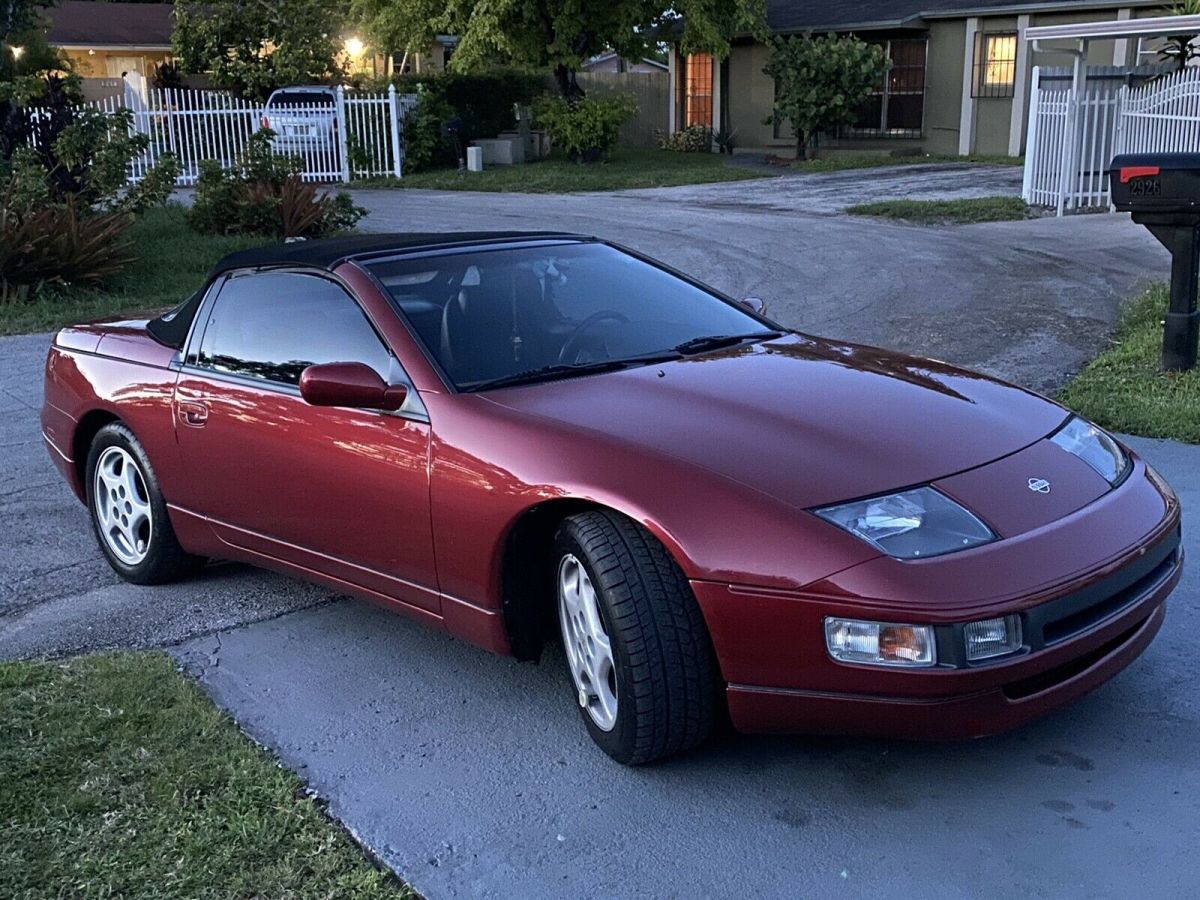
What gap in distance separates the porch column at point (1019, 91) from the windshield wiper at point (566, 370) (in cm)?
2249

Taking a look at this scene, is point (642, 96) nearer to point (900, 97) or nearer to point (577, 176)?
point (900, 97)

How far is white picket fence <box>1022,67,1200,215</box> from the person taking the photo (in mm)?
15102

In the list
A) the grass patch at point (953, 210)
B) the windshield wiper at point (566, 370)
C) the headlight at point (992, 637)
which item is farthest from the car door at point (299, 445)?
the grass patch at point (953, 210)

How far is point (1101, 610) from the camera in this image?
10.8 ft

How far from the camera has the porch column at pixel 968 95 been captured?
2533 cm

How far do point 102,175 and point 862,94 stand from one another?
1626 cm

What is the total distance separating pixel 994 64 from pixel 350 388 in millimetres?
24229

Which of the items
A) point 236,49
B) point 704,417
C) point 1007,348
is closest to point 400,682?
point 704,417

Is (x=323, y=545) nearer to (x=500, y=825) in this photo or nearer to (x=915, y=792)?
(x=500, y=825)

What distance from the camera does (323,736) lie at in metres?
3.83

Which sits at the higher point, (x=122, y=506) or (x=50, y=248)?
(x=50, y=248)

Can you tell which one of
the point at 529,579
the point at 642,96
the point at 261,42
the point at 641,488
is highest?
the point at 261,42

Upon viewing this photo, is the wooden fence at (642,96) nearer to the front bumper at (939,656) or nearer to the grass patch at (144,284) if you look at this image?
the grass patch at (144,284)

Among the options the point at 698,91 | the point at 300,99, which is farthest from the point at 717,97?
the point at 300,99
